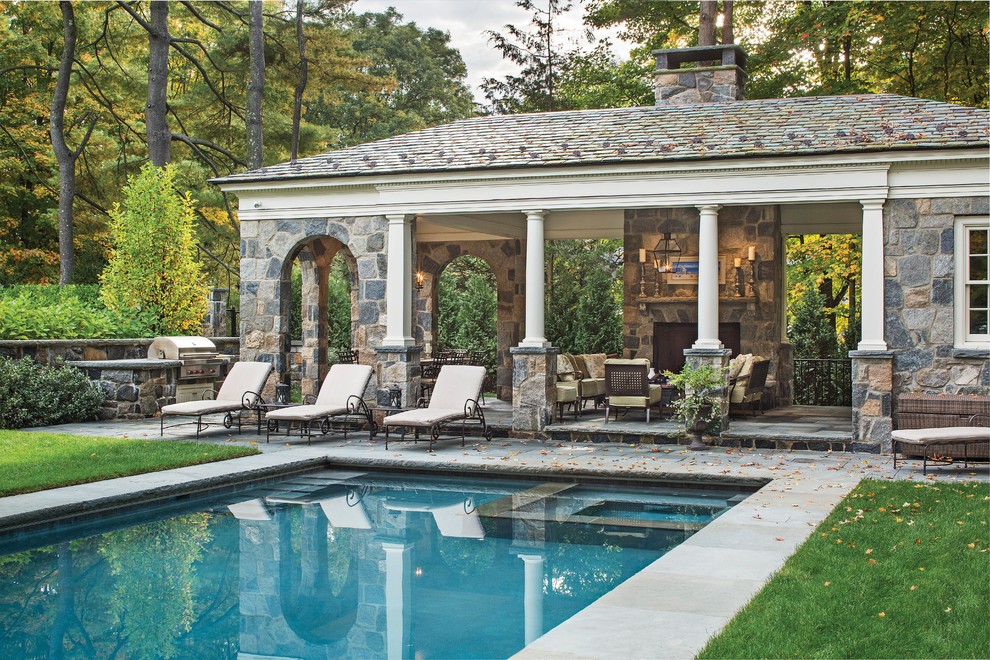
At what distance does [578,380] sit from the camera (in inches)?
651

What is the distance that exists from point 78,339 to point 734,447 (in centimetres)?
1052

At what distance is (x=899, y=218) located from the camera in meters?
13.0

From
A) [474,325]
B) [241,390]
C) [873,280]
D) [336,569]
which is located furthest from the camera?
[474,325]

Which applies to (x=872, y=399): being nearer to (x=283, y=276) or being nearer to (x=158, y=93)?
(x=283, y=276)

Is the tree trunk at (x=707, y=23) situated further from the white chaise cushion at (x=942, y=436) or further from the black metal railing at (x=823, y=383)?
the white chaise cushion at (x=942, y=436)

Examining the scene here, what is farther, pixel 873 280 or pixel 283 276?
pixel 283 276

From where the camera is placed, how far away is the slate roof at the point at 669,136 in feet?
44.2

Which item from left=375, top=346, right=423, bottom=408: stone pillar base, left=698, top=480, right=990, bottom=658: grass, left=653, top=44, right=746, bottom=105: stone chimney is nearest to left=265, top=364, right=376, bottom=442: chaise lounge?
left=375, top=346, right=423, bottom=408: stone pillar base

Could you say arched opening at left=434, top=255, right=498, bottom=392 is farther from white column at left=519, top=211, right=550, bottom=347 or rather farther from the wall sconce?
white column at left=519, top=211, right=550, bottom=347

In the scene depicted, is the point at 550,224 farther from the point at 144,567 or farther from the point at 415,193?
the point at 144,567

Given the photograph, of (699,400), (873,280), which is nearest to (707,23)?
(873,280)

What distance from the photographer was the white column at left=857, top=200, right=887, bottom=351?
13.0 m

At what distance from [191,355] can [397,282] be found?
4301 mm

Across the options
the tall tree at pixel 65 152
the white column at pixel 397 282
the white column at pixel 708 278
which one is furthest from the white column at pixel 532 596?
the tall tree at pixel 65 152
